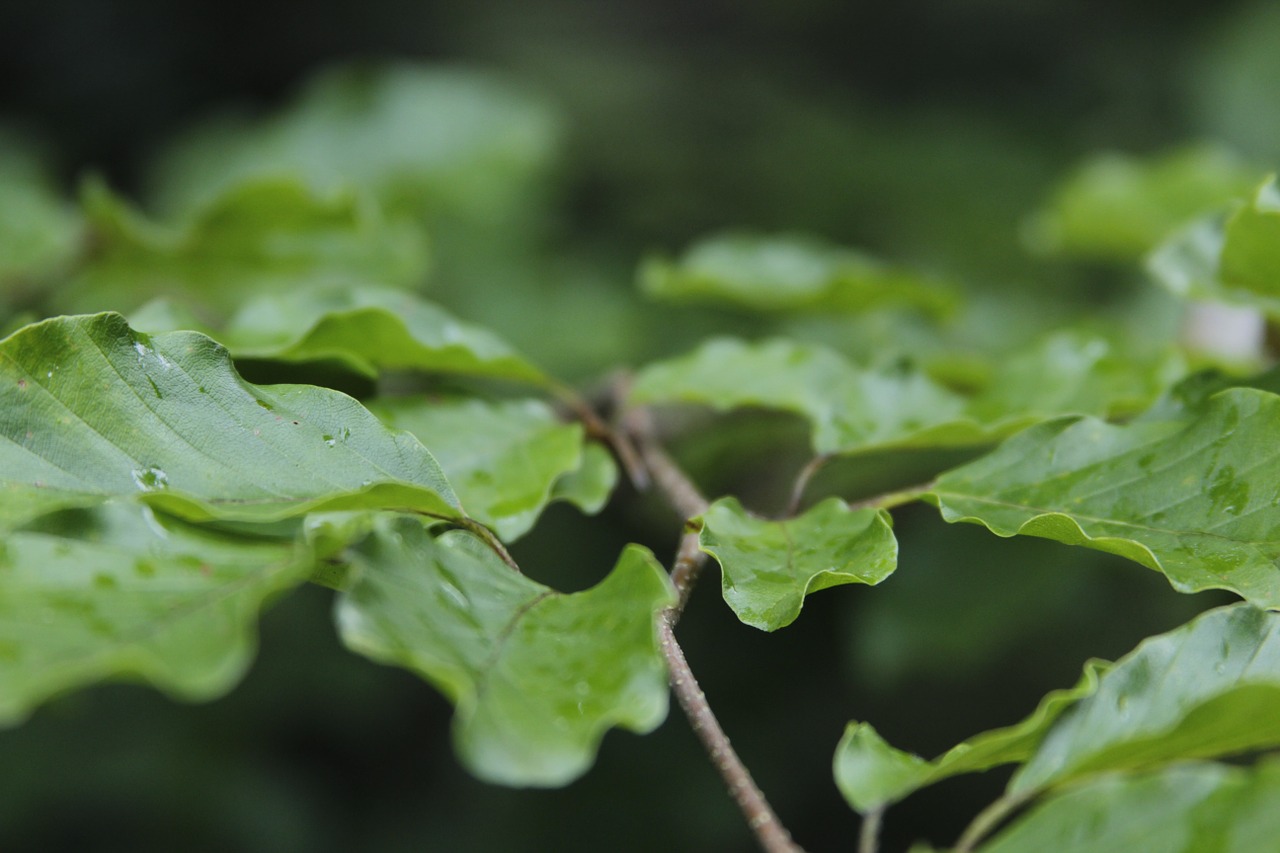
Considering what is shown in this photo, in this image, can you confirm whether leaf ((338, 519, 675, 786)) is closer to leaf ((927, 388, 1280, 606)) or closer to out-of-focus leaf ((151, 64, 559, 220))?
leaf ((927, 388, 1280, 606))

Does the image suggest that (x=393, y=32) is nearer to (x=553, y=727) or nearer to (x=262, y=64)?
(x=262, y=64)

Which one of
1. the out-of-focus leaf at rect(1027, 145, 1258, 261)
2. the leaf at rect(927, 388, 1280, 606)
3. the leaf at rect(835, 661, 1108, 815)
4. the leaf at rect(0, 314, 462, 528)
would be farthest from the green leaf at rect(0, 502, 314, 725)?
the out-of-focus leaf at rect(1027, 145, 1258, 261)

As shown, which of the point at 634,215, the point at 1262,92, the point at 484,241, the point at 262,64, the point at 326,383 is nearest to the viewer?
the point at 326,383

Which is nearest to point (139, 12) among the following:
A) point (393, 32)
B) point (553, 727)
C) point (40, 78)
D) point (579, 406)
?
point (40, 78)

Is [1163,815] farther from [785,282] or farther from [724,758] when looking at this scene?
[785,282]

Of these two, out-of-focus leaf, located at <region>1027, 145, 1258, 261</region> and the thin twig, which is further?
out-of-focus leaf, located at <region>1027, 145, 1258, 261</region>

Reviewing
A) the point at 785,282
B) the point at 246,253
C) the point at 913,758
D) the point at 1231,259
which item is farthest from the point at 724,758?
the point at 246,253

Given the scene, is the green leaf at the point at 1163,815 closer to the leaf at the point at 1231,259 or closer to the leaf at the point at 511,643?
the leaf at the point at 511,643
